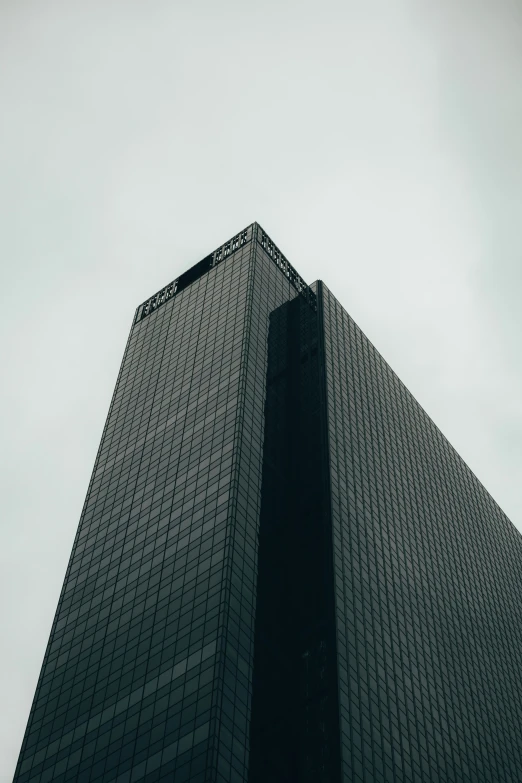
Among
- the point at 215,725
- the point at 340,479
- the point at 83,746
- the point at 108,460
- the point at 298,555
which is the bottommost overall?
the point at 215,725

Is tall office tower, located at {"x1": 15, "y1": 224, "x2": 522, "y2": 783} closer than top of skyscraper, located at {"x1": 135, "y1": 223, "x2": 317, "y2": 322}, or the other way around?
tall office tower, located at {"x1": 15, "y1": 224, "x2": 522, "y2": 783}

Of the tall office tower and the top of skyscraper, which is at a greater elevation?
the top of skyscraper

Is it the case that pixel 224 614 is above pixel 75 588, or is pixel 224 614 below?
below

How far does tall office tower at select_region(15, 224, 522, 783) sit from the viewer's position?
8312 centimetres

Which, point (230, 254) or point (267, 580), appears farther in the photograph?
point (230, 254)

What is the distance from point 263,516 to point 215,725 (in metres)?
28.4

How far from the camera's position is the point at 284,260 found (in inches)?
5689

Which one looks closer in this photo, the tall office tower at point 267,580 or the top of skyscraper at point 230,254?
the tall office tower at point 267,580

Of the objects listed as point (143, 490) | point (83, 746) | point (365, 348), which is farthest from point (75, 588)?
point (365, 348)

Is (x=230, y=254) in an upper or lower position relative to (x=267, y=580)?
upper

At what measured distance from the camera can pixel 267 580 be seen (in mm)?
94625

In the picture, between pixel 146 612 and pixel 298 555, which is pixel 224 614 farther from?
pixel 298 555

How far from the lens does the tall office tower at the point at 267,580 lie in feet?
273

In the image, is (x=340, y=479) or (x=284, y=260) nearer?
(x=340, y=479)
